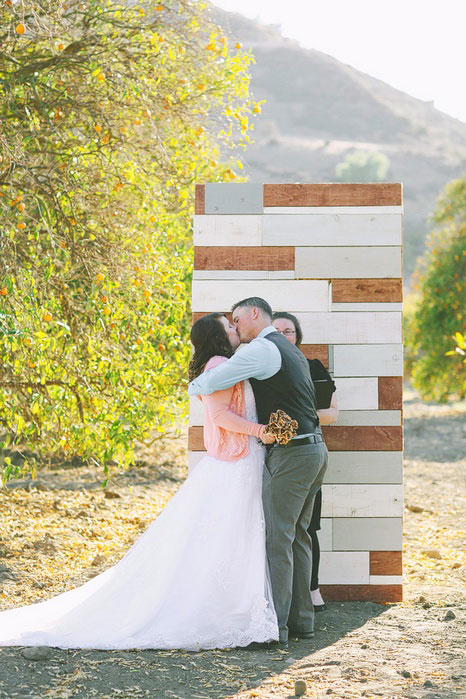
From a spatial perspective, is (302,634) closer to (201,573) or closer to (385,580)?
(201,573)

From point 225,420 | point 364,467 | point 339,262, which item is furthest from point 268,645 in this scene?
point 339,262

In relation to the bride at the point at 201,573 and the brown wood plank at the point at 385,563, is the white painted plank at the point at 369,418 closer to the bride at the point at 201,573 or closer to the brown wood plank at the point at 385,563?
the brown wood plank at the point at 385,563

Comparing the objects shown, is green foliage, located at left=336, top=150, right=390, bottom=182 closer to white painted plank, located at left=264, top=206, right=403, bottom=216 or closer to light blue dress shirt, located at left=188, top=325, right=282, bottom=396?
white painted plank, located at left=264, top=206, right=403, bottom=216

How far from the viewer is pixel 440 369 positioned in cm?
2014

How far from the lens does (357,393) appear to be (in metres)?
5.82

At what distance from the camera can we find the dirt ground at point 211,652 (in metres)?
3.94

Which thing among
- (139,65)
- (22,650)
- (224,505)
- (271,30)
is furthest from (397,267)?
(271,30)

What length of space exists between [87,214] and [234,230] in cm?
148

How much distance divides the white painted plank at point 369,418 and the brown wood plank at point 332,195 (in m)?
1.38

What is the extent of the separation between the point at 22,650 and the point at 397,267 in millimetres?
3295

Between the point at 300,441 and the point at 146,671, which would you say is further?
the point at 300,441

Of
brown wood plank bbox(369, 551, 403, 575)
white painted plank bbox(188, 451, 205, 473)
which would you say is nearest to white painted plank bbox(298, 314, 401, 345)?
white painted plank bbox(188, 451, 205, 473)

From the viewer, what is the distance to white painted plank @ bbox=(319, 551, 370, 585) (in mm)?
5773

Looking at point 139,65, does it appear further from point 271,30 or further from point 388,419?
point 271,30
